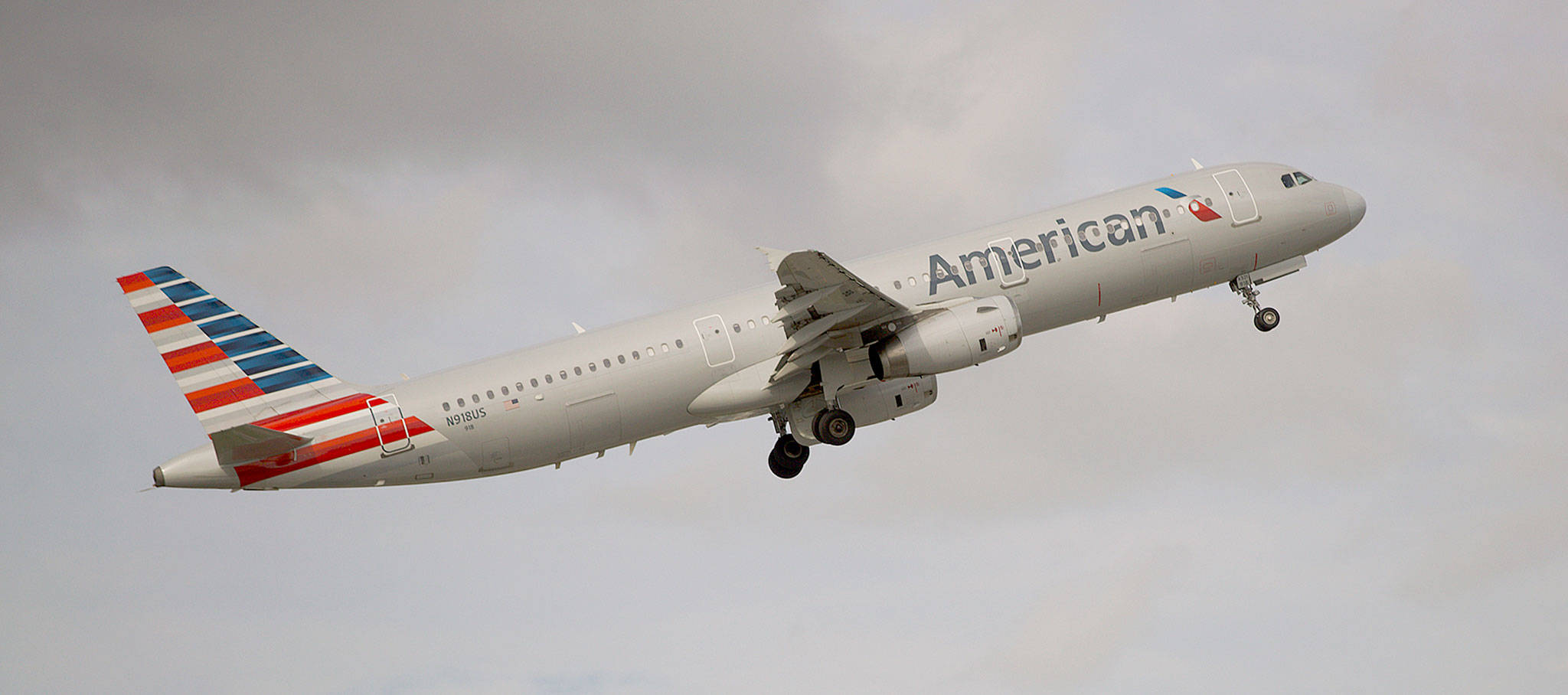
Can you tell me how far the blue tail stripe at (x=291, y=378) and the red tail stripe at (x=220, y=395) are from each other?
0.39 m

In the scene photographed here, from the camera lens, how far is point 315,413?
1515 inches

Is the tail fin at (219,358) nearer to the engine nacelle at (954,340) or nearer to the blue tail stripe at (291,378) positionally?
the blue tail stripe at (291,378)

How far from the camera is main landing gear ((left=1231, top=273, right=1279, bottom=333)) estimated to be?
4438 centimetres

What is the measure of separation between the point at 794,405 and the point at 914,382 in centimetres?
406

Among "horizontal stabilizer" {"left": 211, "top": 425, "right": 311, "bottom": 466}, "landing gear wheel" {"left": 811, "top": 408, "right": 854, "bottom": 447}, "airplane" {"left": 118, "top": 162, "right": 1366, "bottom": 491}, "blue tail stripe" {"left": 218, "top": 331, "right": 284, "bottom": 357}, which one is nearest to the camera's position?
"horizontal stabilizer" {"left": 211, "top": 425, "right": 311, "bottom": 466}

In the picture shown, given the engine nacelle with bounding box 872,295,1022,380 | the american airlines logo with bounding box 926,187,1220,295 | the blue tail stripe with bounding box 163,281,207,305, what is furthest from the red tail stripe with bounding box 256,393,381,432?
the american airlines logo with bounding box 926,187,1220,295

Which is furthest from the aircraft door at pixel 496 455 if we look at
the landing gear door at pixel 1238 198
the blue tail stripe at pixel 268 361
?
the landing gear door at pixel 1238 198

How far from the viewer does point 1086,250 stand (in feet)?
136

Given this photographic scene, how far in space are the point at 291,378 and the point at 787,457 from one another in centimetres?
1571

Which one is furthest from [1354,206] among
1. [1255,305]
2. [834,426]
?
[834,426]

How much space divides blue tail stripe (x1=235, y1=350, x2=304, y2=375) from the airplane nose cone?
32.7m

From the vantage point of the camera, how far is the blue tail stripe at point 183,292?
39.5 meters

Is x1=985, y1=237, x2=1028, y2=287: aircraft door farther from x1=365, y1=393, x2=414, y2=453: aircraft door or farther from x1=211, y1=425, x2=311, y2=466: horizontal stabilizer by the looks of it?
x1=211, y1=425, x2=311, y2=466: horizontal stabilizer

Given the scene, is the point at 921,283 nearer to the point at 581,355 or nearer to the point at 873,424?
the point at 873,424
